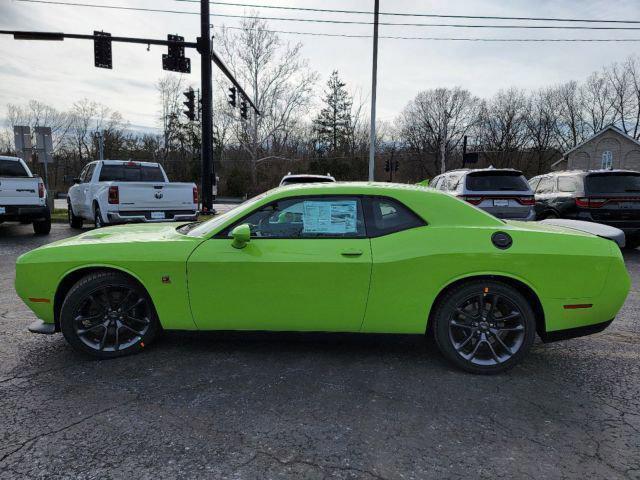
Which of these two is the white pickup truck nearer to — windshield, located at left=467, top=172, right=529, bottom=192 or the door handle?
windshield, located at left=467, top=172, right=529, bottom=192

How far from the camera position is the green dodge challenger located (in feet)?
10.4

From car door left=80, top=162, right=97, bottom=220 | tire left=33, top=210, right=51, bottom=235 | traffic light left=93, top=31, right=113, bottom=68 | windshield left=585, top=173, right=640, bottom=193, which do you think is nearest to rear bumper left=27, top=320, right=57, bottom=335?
car door left=80, top=162, right=97, bottom=220

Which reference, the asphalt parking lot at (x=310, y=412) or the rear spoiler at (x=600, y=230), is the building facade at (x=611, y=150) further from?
the asphalt parking lot at (x=310, y=412)

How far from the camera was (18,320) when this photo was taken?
14.3 feet

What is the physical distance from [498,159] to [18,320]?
64.5m

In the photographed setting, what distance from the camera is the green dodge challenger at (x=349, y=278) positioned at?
3166mm

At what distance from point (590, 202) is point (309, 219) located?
25.3 ft

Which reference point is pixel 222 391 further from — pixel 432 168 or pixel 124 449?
pixel 432 168

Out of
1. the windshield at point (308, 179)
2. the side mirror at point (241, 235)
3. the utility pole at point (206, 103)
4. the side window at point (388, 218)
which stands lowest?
the side mirror at point (241, 235)

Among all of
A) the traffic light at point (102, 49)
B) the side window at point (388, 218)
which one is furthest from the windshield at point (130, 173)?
the side window at point (388, 218)

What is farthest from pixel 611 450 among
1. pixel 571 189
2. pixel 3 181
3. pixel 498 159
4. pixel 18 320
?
pixel 498 159

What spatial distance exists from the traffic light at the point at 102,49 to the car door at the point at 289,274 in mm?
12336

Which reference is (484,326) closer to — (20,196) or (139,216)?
(139,216)

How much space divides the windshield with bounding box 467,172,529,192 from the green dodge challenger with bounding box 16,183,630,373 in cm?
586
